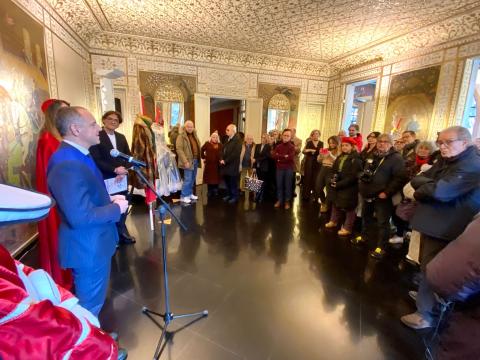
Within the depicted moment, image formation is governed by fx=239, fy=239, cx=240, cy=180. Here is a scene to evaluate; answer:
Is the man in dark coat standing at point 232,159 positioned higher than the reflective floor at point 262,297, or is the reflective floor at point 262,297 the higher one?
the man in dark coat standing at point 232,159

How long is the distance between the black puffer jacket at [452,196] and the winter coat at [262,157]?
3659mm

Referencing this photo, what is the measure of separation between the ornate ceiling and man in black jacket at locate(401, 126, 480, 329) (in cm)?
349

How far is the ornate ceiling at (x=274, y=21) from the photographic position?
13.5ft

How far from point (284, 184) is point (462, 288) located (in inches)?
156

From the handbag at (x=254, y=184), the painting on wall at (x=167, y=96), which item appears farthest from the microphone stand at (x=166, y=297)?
the painting on wall at (x=167, y=96)

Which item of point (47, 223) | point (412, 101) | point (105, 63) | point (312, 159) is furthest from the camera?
point (105, 63)

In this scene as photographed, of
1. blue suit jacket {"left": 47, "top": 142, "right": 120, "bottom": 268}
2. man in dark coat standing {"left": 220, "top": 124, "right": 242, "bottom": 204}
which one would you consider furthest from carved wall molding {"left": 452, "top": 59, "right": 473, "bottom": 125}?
blue suit jacket {"left": 47, "top": 142, "right": 120, "bottom": 268}

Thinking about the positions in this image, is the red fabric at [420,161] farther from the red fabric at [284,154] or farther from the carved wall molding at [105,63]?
the carved wall molding at [105,63]

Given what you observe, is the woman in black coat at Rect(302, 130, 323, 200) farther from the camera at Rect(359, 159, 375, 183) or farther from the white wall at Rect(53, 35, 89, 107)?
the white wall at Rect(53, 35, 89, 107)

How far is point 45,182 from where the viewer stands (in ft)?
6.42

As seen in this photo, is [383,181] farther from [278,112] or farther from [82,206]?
[278,112]

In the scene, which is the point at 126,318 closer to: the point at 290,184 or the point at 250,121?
the point at 290,184

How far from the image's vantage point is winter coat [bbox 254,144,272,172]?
541 centimetres

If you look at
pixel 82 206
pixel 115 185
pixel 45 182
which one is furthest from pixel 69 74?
pixel 82 206
